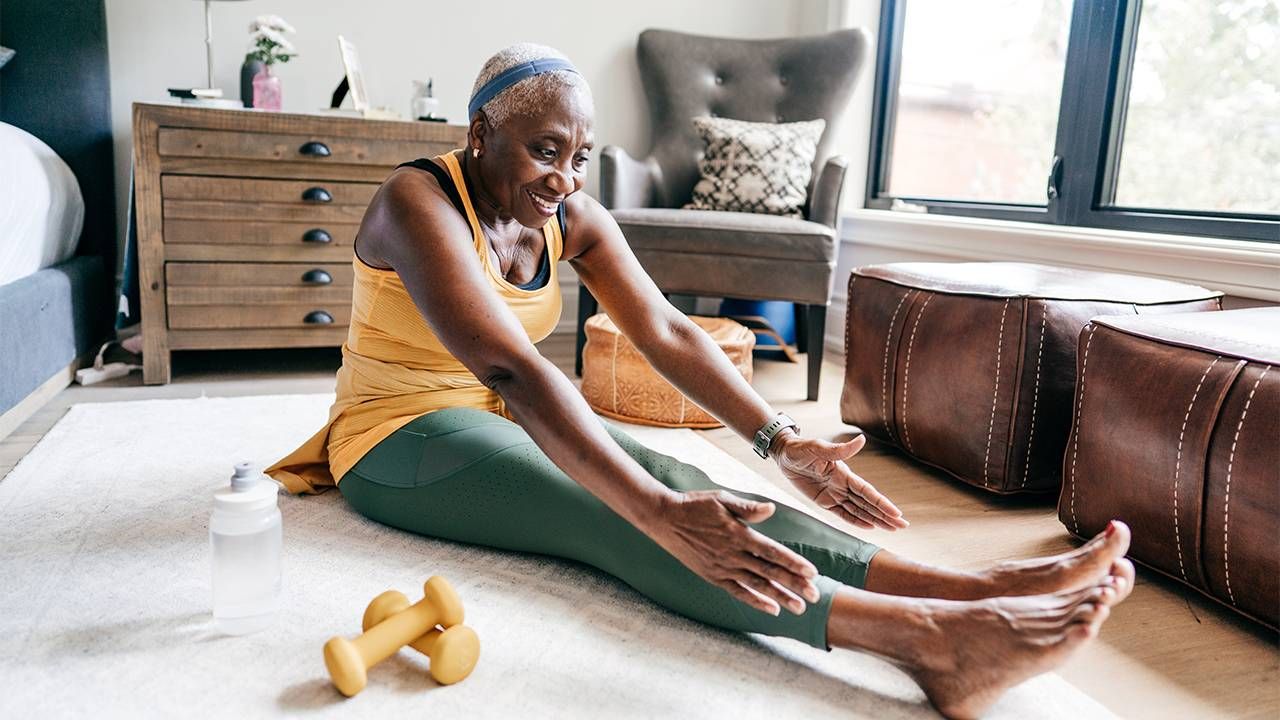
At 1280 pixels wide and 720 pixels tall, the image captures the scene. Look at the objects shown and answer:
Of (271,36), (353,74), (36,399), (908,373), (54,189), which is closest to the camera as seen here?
(908,373)

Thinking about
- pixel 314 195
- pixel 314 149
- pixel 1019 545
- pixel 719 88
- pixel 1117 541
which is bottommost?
pixel 1019 545

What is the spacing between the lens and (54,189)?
8.36 feet

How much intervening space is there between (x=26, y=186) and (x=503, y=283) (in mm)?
1645

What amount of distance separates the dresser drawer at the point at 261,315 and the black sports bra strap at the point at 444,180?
1458 mm

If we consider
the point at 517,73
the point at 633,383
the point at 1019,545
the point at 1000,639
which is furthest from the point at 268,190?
the point at 1000,639

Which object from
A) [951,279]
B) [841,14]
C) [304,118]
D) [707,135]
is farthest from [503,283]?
[841,14]

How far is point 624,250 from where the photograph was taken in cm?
156

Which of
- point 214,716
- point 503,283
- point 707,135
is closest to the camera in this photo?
point 214,716

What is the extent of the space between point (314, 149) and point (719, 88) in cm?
148

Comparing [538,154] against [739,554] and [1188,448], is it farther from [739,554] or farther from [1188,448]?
[1188,448]

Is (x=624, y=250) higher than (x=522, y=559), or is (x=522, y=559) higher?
(x=624, y=250)

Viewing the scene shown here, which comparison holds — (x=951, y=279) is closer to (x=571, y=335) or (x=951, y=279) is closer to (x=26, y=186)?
(x=571, y=335)

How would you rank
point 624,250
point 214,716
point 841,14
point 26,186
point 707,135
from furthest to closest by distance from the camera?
point 841,14
point 707,135
point 26,186
point 624,250
point 214,716

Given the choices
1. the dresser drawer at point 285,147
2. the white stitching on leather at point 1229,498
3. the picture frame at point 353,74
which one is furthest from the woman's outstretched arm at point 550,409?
the picture frame at point 353,74
